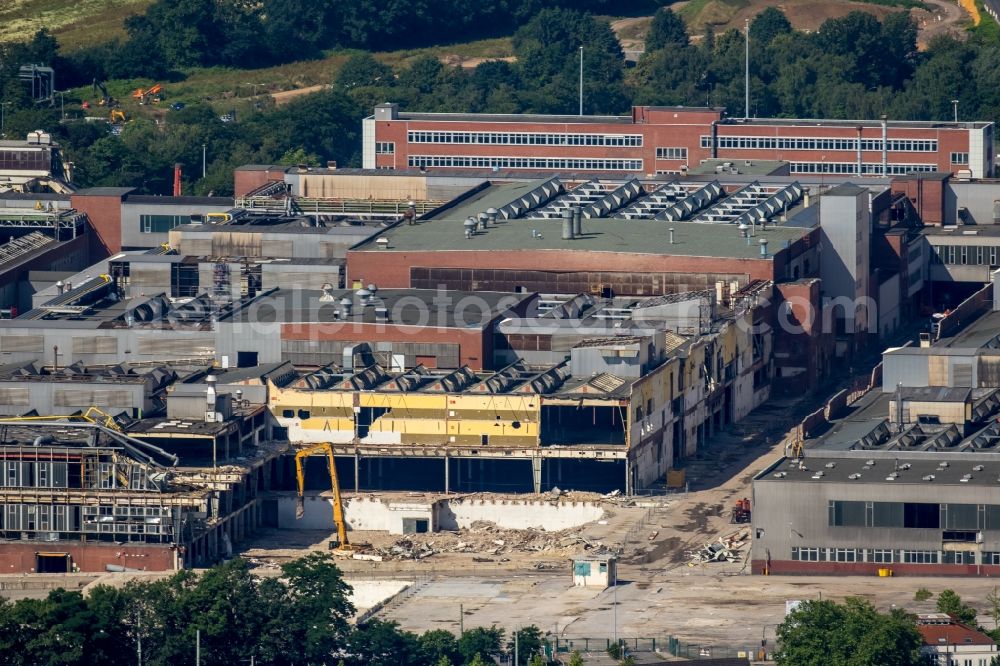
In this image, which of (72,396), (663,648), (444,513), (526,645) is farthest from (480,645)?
(72,396)

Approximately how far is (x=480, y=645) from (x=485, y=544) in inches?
970

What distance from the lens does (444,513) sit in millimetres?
161375

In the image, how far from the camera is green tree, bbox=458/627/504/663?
5236 inches

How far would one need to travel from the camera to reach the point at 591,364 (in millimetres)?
168250

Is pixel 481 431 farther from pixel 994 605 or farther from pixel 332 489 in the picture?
pixel 994 605

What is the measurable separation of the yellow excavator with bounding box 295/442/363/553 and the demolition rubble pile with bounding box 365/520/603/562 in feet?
4.77

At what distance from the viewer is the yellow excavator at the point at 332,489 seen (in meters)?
158

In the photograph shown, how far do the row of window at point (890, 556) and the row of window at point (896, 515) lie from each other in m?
1.14

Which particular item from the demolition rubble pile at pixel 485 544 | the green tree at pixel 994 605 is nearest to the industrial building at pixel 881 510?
the green tree at pixel 994 605

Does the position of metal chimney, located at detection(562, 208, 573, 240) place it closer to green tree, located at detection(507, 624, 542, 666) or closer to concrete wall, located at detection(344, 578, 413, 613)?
concrete wall, located at detection(344, 578, 413, 613)

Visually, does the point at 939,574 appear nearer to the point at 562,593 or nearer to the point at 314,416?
the point at 562,593

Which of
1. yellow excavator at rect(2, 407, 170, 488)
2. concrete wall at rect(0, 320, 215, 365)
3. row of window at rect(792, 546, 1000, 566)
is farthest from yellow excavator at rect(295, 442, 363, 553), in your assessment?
row of window at rect(792, 546, 1000, 566)

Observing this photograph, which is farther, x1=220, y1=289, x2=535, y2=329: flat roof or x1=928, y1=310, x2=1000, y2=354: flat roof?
x1=928, y1=310, x2=1000, y2=354: flat roof

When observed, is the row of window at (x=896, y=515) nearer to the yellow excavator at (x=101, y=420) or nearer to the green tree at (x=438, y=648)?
the green tree at (x=438, y=648)
